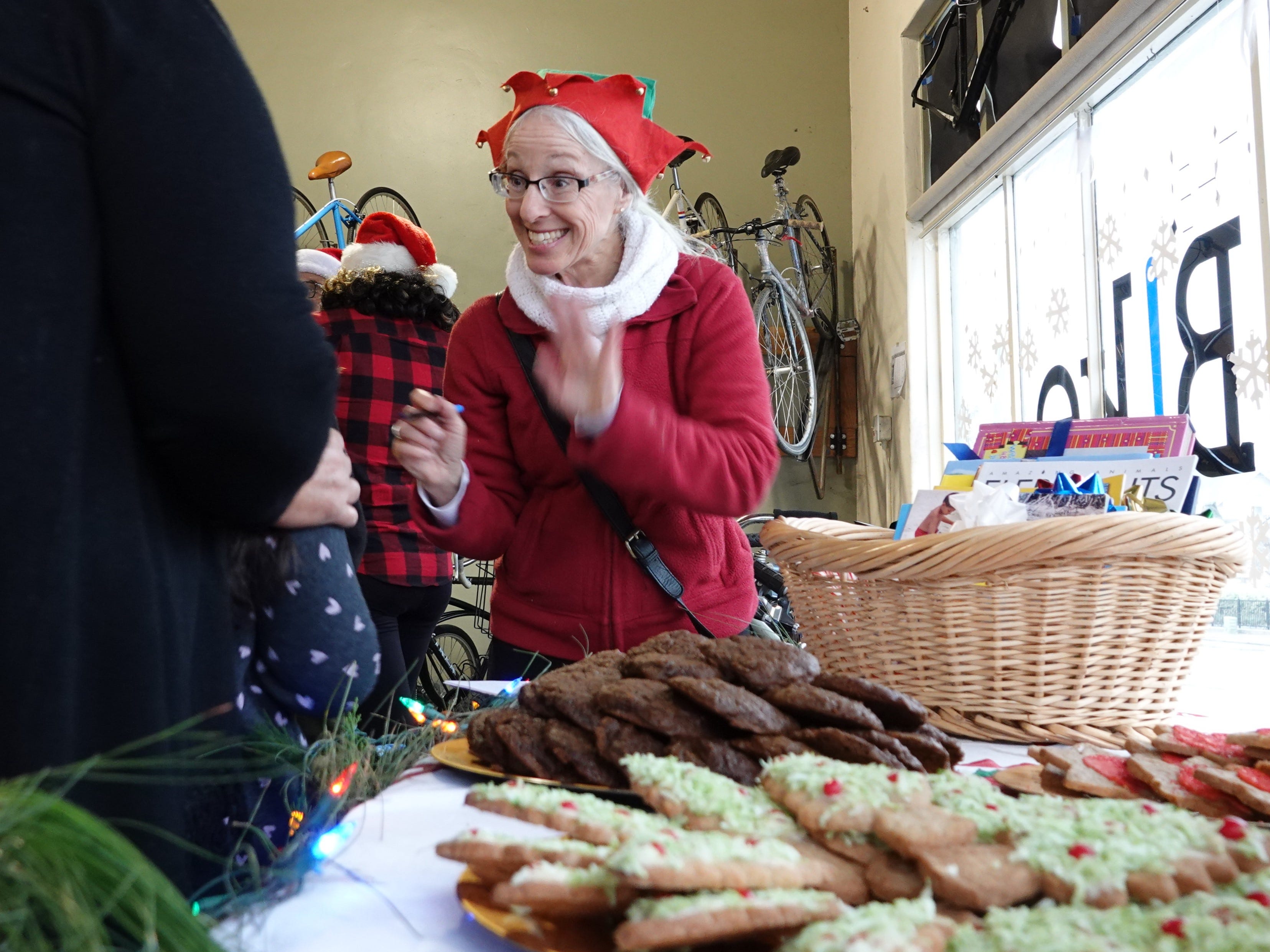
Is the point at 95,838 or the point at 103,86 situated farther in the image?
the point at 103,86

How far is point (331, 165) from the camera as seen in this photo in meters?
4.64

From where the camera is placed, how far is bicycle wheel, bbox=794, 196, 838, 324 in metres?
4.76

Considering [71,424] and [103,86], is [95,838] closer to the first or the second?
[71,424]

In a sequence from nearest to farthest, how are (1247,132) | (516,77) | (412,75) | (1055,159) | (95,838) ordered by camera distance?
(95,838) → (516,77) → (1247,132) → (1055,159) → (412,75)

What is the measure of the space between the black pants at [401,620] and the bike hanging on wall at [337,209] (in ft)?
9.06

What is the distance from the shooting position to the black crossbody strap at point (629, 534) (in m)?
1.36

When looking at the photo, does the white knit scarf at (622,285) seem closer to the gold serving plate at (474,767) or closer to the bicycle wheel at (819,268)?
the gold serving plate at (474,767)

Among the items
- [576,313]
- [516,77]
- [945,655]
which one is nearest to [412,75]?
[516,77]

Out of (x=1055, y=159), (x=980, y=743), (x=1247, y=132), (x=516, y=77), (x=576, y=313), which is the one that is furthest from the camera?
(x=1055, y=159)

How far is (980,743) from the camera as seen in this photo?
0.91m

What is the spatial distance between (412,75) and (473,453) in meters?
4.36

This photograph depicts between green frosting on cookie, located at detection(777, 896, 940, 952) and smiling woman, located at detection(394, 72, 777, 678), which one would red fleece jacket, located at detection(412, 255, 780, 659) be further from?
green frosting on cookie, located at detection(777, 896, 940, 952)

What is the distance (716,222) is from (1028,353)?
2062 millimetres

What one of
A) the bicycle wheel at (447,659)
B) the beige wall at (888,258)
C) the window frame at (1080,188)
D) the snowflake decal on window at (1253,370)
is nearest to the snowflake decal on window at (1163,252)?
the window frame at (1080,188)
